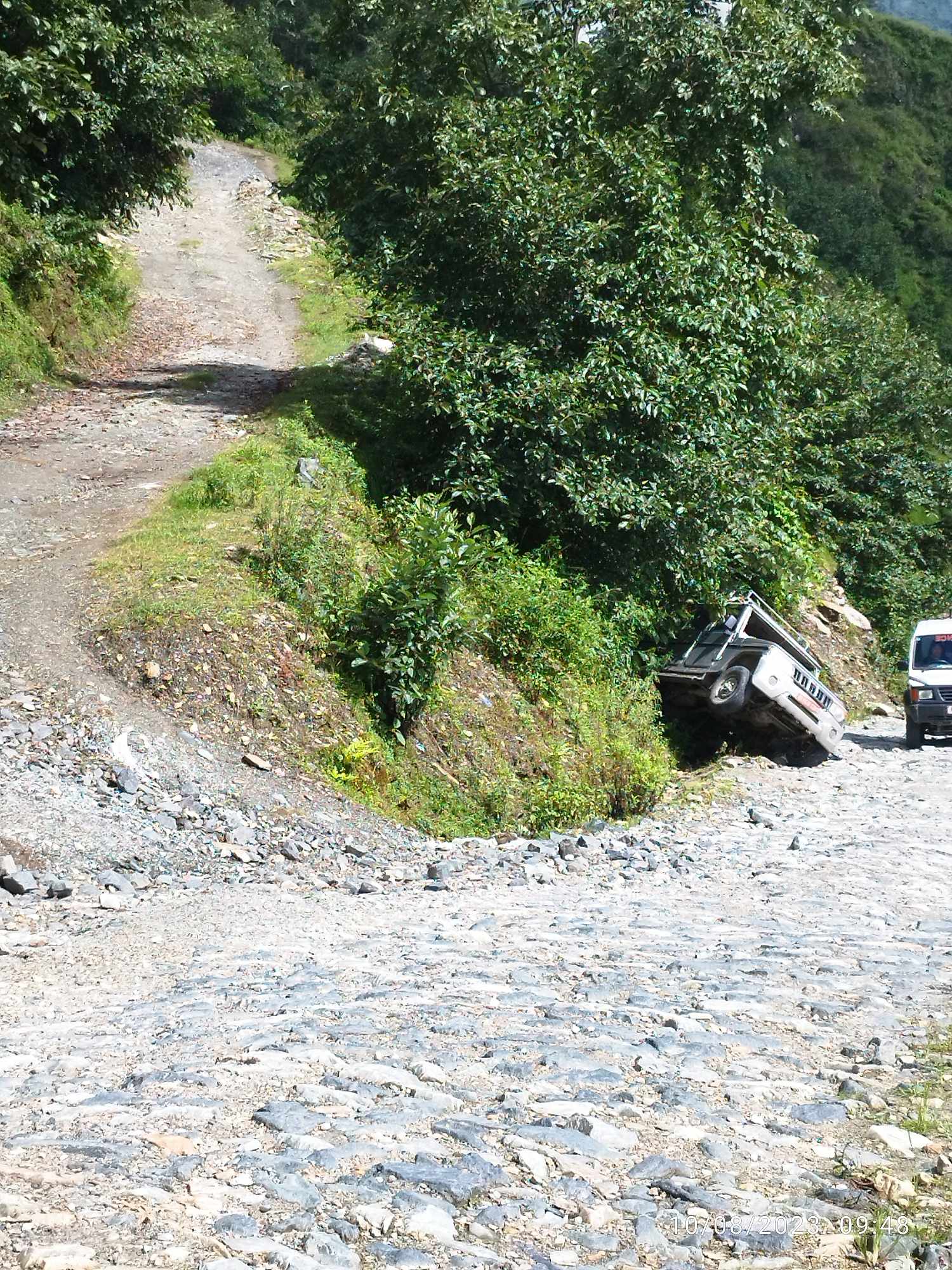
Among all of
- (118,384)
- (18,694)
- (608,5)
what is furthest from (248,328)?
(18,694)

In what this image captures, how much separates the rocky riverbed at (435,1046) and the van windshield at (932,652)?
10.0 m

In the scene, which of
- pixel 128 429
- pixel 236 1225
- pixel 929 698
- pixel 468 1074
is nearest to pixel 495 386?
pixel 128 429

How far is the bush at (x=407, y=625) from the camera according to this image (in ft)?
37.2

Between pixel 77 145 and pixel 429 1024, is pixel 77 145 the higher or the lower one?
the higher one

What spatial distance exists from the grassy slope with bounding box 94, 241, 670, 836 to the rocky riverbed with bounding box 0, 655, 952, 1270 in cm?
101

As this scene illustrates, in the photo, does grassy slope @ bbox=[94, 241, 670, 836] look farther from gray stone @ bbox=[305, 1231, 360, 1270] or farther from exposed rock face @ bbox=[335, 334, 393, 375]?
gray stone @ bbox=[305, 1231, 360, 1270]

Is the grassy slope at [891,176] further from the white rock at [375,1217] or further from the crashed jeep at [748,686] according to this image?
the white rock at [375,1217]

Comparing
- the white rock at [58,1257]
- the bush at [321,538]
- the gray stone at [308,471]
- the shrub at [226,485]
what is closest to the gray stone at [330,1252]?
the white rock at [58,1257]

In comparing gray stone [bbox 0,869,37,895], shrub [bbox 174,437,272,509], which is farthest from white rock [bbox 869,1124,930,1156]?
shrub [bbox 174,437,272,509]

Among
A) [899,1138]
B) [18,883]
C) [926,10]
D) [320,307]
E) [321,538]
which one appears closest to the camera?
[899,1138]

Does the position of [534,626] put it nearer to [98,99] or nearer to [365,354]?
[365,354]

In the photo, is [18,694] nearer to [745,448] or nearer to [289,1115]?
[289,1115]

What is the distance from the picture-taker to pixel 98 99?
20.2m

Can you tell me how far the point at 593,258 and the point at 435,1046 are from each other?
12.6 meters
